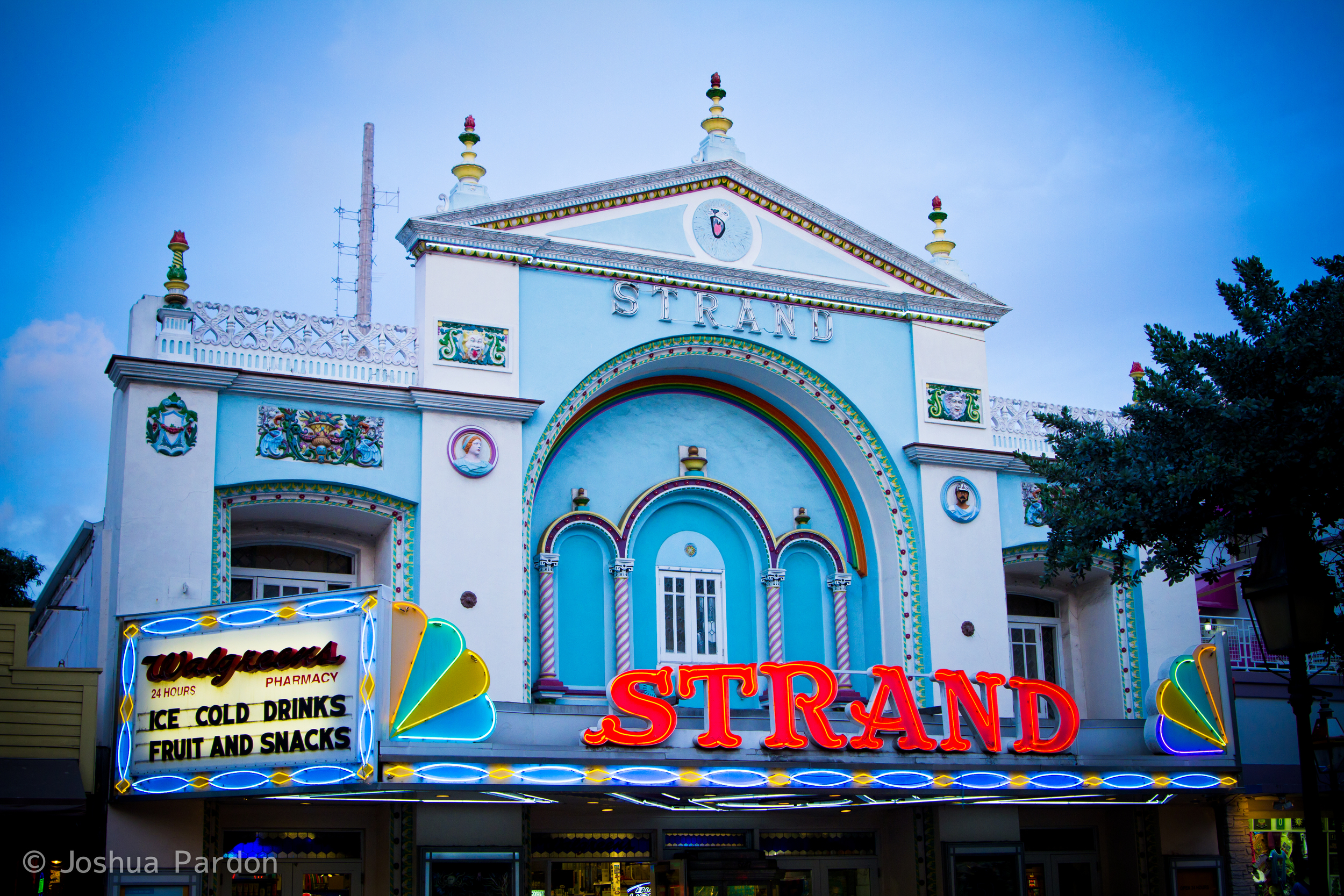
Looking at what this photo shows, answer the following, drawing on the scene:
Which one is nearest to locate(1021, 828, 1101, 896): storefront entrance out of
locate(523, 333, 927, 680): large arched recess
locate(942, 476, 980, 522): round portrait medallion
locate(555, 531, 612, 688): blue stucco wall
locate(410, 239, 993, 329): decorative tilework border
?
locate(523, 333, 927, 680): large arched recess

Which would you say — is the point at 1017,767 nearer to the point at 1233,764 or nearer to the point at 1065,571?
the point at 1233,764

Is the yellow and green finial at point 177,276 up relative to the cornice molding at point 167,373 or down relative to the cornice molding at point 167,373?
up

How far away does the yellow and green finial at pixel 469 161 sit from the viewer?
18297 mm

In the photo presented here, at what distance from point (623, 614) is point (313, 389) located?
5.10 metres

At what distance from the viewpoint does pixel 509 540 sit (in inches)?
671

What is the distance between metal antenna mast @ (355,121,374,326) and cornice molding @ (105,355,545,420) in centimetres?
1592

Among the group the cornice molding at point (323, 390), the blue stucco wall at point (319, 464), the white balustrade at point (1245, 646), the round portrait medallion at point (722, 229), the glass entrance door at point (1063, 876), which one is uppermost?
the round portrait medallion at point (722, 229)

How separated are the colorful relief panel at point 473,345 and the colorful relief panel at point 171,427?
309 cm

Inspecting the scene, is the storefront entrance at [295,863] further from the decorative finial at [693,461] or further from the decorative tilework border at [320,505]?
the decorative finial at [693,461]

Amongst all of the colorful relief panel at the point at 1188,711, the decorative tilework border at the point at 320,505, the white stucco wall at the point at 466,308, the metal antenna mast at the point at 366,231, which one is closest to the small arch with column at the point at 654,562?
the decorative tilework border at the point at 320,505

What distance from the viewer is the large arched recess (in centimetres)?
1891

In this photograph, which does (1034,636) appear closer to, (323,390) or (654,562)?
(654,562)

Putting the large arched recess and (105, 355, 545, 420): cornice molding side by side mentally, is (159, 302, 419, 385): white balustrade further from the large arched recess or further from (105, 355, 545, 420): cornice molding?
the large arched recess

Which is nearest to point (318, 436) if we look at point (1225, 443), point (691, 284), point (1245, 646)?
point (691, 284)
